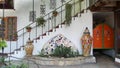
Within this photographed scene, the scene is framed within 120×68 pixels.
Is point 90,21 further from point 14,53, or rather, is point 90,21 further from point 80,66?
point 14,53

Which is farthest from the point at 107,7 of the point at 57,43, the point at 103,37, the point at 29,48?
the point at 29,48

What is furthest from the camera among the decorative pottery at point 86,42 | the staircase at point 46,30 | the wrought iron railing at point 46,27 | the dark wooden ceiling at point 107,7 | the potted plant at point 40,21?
the wrought iron railing at point 46,27

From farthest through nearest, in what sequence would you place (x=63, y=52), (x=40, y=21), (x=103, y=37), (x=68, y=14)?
1. (x=40, y=21)
2. (x=103, y=37)
3. (x=68, y=14)
4. (x=63, y=52)

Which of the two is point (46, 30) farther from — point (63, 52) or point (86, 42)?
point (86, 42)

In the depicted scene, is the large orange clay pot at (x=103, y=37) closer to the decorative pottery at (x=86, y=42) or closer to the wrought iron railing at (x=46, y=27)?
the decorative pottery at (x=86, y=42)

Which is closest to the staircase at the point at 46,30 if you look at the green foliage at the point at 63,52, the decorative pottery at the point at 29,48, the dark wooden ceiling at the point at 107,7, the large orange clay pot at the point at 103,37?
the decorative pottery at the point at 29,48

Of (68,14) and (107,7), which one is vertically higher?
(107,7)

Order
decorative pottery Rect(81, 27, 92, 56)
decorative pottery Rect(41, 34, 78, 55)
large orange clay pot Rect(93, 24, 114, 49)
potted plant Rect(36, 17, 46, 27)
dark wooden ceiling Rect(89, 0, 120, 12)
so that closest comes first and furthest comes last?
dark wooden ceiling Rect(89, 0, 120, 12) < decorative pottery Rect(81, 27, 92, 56) < decorative pottery Rect(41, 34, 78, 55) < large orange clay pot Rect(93, 24, 114, 49) < potted plant Rect(36, 17, 46, 27)

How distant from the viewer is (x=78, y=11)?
13641mm

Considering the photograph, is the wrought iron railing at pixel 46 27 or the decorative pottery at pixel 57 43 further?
the wrought iron railing at pixel 46 27

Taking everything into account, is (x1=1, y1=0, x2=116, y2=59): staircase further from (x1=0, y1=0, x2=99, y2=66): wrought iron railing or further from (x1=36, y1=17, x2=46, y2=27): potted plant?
(x1=36, y1=17, x2=46, y2=27): potted plant

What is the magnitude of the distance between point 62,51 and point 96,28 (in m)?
2.31

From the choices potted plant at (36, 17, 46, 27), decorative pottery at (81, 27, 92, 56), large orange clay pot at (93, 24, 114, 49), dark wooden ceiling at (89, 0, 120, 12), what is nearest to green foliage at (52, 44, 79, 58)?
decorative pottery at (81, 27, 92, 56)

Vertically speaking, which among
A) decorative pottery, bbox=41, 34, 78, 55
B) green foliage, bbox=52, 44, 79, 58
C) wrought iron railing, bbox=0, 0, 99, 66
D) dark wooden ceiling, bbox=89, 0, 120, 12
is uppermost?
dark wooden ceiling, bbox=89, 0, 120, 12
